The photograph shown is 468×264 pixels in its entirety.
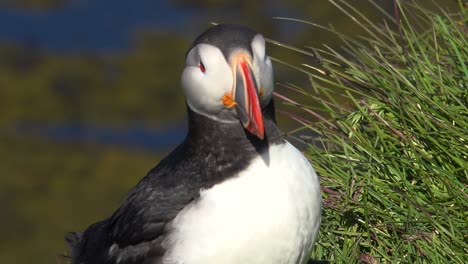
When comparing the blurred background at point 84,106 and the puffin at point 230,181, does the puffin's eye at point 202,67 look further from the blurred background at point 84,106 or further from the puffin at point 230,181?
the blurred background at point 84,106

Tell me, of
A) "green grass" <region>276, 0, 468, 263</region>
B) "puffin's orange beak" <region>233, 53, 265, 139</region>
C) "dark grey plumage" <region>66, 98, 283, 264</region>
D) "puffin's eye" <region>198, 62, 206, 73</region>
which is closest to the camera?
"puffin's orange beak" <region>233, 53, 265, 139</region>

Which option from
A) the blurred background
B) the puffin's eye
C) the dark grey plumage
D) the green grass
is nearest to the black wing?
the dark grey plumage

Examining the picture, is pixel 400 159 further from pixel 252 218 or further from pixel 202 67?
pixel 202 67

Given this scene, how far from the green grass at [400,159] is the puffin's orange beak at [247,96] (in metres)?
0.74

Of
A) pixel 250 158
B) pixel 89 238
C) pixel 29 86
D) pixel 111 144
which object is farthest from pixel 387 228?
pixel 29 86

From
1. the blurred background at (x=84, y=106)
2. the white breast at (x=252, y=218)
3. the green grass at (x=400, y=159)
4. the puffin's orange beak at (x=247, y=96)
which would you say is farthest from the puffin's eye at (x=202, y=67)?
the blurred background at (x=84, y=106)

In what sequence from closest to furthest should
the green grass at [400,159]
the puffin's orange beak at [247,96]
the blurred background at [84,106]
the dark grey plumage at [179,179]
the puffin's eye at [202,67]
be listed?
1. the puffin's orange beak at [247,96]
2. the puffin's eye at [202,67]
3. the dark grey plumage at [179,179]
4. the green grass at [400,159]
5. the blurred background at [84,106]

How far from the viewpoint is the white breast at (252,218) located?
434 centimetres

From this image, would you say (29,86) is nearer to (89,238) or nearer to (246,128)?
(89,238)

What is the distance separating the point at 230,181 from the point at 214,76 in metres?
0.42

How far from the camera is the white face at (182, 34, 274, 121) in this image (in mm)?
4270

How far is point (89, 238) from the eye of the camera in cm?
527

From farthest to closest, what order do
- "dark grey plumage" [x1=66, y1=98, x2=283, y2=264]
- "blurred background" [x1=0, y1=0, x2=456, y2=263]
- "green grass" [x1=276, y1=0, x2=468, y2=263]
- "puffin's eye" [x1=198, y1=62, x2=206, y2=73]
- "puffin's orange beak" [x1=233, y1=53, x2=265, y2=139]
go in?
1. "blurred background" [x1=0, y1=0, x2=456, y2=263]
2. "green grass" [x1=276, y1=0, x2=468, y2=263]
3. "dark grey plumage" [x1=66, y1=98, x2=283, y2=264]
4. "puffin's eye" [x1=198, y1=62, x2=206, y2=73]
5. "puffin's orange beak" [x1=233, y1=53, x2=265, y2=139]

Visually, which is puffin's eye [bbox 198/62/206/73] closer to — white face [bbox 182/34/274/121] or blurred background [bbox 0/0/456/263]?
white face [bbox 182/34/274/121]
